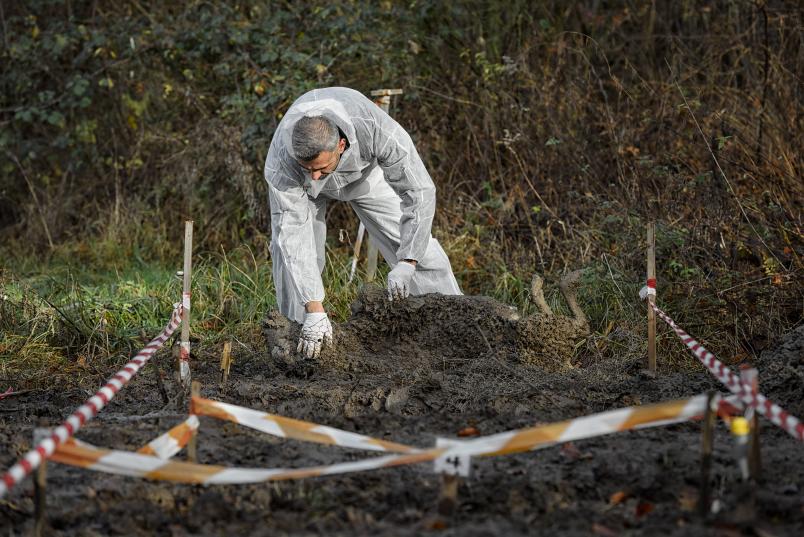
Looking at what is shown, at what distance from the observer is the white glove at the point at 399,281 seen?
5785 millimetres

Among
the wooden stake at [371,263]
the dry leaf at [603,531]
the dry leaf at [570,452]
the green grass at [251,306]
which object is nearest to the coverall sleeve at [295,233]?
the green grass at [251,306]

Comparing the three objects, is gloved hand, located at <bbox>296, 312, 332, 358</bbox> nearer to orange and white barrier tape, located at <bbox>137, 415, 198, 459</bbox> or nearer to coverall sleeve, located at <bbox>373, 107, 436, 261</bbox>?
coverall sleeve, located at <bbox>373, 107, 436, 261</bbox>

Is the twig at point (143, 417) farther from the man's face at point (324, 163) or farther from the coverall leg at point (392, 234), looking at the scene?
the coverall leg at point (392, 234)

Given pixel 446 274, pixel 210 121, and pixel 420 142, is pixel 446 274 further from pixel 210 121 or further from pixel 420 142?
pixel 210 121

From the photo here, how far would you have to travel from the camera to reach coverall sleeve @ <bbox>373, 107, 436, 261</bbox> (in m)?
5.69

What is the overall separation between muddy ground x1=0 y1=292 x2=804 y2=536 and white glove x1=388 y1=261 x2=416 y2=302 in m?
0.09

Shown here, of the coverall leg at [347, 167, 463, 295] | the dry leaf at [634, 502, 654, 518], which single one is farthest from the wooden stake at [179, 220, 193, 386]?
the dry leaf at [634, 502, 654, 518]

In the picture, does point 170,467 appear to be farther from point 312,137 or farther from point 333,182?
point 333,182

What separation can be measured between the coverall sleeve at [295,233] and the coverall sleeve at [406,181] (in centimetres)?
53

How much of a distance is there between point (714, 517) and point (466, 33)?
21.7ft

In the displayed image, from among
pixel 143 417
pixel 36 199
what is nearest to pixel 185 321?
pixel 143 417

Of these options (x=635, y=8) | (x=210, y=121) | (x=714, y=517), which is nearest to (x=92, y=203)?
(x=210, y=121)

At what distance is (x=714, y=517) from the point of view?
302cm

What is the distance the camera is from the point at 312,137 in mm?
5164
